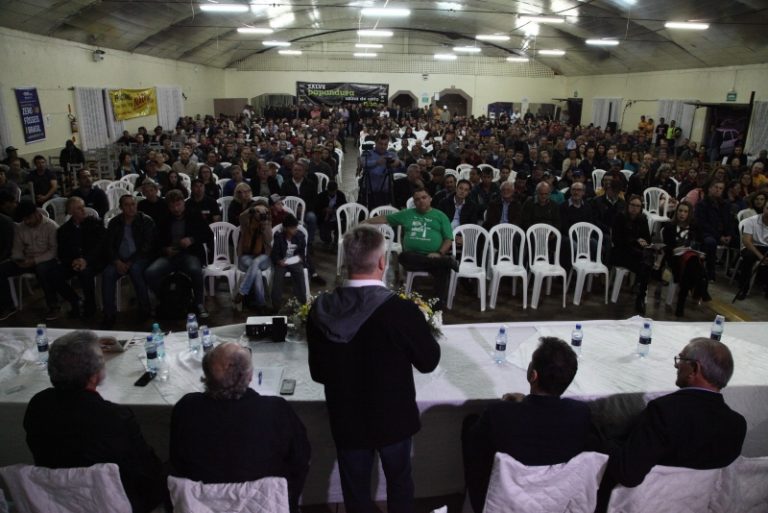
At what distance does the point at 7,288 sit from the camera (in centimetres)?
480

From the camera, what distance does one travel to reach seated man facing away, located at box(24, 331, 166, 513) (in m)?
1.78

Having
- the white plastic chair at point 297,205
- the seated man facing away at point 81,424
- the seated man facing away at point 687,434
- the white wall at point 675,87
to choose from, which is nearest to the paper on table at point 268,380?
the seated man facing away at point 81,424

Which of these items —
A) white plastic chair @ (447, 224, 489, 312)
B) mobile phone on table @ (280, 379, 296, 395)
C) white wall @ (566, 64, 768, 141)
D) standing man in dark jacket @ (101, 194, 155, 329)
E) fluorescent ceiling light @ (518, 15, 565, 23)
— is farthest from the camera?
fluorescent ceiling light @ (518, 15, 565, 23)

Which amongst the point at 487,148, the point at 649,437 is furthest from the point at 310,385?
the point at 487,148

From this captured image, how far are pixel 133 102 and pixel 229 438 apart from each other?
14.5 metres

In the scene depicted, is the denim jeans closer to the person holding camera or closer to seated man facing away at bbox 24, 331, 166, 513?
the person holding camera

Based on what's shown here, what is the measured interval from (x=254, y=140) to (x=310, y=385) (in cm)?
1064

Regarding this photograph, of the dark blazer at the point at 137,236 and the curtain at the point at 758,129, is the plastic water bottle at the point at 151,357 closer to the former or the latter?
the dark blazer at the point at 137,236

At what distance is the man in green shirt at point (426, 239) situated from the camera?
480cm

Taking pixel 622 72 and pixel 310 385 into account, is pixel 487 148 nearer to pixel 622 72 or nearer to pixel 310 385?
pixel 310 385

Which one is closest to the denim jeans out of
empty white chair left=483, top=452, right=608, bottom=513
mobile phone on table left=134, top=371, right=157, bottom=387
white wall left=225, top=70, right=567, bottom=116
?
mobile phone on table left=134, top=371, right=157, bottom=387

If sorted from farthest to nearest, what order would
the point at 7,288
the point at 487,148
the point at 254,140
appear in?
the point at 254,140 → the point at 487,148 → the point at 7,288

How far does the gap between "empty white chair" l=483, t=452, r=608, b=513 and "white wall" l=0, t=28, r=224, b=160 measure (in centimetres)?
1013

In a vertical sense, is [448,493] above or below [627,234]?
below
